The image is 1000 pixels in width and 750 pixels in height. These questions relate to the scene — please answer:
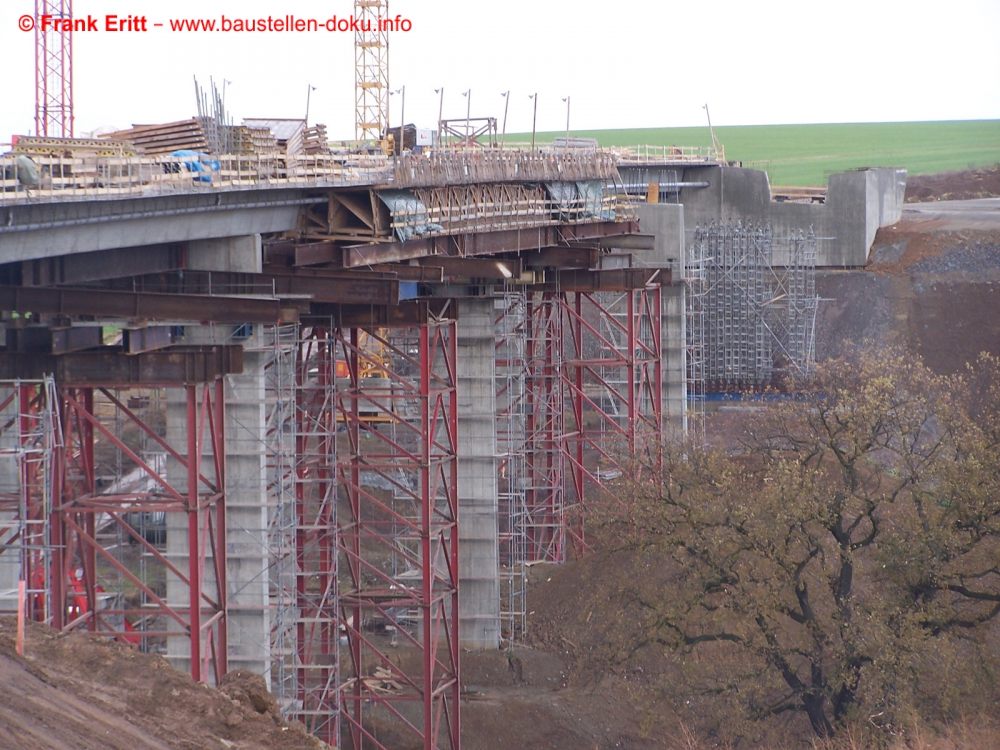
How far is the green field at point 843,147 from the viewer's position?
130 m

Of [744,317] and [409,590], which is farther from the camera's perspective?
[744,317]

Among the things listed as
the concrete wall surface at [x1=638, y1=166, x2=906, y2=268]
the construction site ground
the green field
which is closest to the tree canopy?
the construction site ground

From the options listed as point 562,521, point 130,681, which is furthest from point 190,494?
point 562,521

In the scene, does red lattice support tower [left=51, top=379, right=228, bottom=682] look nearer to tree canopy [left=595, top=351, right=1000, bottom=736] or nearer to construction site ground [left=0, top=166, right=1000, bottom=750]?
construction site ground [left=0, top=166, right=1000, bottom=750]

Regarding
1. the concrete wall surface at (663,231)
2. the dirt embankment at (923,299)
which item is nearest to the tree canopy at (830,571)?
the concrete wall surface at (663,231)

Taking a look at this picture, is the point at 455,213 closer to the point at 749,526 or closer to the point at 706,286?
the point at 749,526

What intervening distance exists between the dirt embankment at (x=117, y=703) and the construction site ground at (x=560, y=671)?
0.02 metres

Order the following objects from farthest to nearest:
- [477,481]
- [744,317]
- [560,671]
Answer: [744,317]
[477,481]
[560,671]

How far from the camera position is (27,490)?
19016mm

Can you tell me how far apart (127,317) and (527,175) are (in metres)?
14.2

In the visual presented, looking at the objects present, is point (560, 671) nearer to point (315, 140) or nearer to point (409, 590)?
point (409, 590)

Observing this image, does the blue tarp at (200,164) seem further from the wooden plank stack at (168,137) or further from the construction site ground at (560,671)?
the construction site ground at (560,671)

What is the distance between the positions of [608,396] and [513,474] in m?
14.4

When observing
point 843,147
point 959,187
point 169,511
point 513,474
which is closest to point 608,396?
point 513,474
